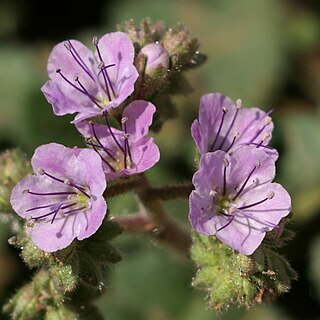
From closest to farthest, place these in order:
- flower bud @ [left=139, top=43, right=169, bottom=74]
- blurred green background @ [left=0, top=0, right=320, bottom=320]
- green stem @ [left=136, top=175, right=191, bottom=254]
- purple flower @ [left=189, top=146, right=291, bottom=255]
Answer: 1. purple flower @ [left=189, top=146, right=291, bottom=255]
2. flower bud @ [left=139, top=43, right=169, bottom=74]
3. green stem @ [left=136, top=175, right=191, bottom=254]
4. blurred green background @ [left=0, top=0, right=320, bottom=320]

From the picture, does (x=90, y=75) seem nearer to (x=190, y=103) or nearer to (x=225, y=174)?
(x=225, y=174)

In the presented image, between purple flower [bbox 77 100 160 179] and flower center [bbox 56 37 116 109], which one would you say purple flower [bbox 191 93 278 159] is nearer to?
purple flower [bbox 77 100 160 179]

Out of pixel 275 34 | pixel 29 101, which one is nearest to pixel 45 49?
pixel 29 101

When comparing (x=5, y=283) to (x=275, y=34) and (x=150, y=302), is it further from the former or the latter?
(x=275, y=34)

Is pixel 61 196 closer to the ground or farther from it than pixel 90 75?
closer to the ground

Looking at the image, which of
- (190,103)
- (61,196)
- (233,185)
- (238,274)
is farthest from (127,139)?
(190,103)

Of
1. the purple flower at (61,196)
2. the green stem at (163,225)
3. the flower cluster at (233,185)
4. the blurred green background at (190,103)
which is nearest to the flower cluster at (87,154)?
the purple flower at (61,196)

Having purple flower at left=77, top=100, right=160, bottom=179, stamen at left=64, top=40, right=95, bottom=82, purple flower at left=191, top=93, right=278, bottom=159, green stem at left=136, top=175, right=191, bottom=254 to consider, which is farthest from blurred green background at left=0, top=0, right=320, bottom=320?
purple flower at left=77, top=100, right=160, bottom=179
